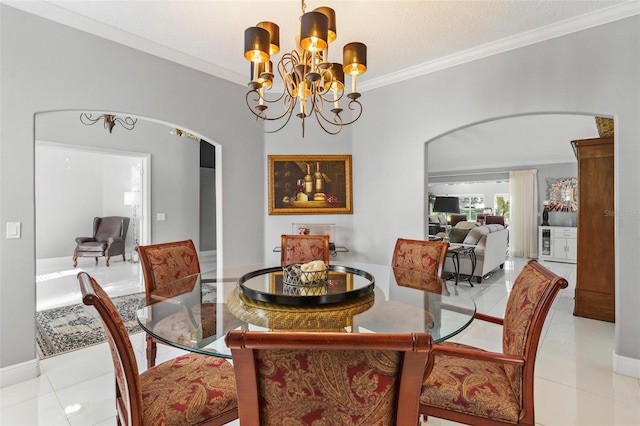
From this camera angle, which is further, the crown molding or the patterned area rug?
the patterned area rug

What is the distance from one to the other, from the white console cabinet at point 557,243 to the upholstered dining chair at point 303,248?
270 inches

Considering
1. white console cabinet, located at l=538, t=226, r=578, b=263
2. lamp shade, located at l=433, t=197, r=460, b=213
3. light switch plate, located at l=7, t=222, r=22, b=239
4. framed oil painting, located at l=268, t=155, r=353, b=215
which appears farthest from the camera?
lamp shade, located at l=433, t=197, r=460, b=213

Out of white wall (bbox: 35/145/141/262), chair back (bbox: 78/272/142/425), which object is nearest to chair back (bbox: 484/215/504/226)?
white wall (bbox: 35/145/141/262)

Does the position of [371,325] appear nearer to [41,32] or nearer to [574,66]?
[574,66]

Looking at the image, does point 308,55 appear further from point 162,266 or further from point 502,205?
point 502,205

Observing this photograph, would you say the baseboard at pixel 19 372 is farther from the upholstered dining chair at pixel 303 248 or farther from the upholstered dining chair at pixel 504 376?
the upholstered dining chair at pixel 504 376

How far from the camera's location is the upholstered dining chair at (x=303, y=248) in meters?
2.94

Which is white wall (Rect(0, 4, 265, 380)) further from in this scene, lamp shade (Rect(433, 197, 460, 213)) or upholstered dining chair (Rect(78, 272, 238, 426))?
lamp shade (Rect(433, 197, 460, 213))

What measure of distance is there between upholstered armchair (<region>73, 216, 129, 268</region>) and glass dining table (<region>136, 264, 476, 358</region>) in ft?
17.2

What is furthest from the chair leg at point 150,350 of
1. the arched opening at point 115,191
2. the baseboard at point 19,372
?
the arched opening at point 115,191

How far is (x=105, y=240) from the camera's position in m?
6.61

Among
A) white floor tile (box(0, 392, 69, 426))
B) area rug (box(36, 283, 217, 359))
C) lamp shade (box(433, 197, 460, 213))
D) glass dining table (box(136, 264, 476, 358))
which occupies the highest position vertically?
lamp shade (box(433, 197, 460, 213))

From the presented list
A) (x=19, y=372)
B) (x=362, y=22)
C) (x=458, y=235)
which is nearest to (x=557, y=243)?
(x=458, y=235)

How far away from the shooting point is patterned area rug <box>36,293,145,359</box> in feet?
9.40
